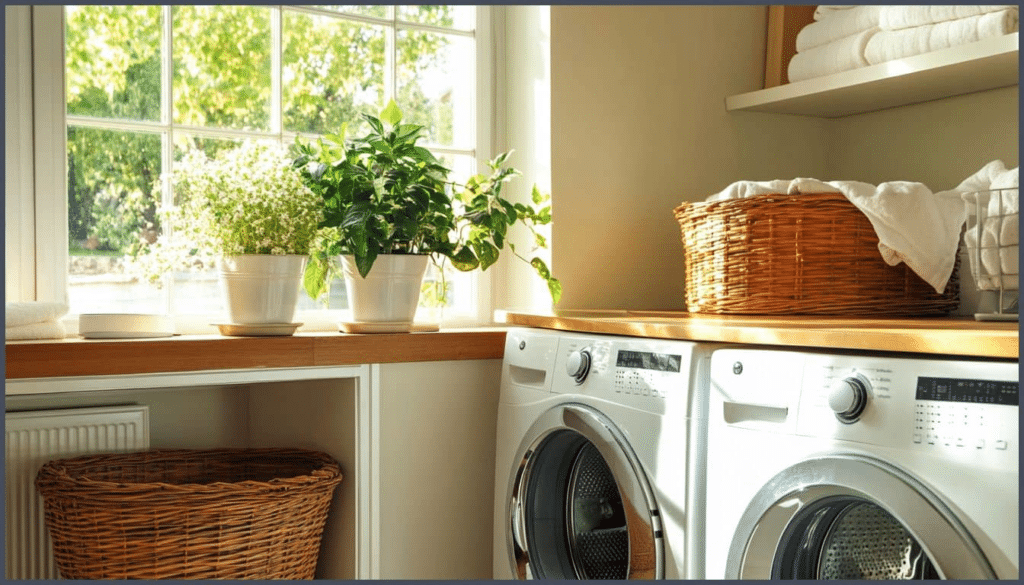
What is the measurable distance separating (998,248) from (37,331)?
1706 mm

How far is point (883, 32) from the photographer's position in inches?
85.6

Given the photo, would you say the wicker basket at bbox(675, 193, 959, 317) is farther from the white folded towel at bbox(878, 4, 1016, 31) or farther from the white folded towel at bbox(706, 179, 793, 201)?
the white folded towel at bbox(878, 4, 1016, 31)

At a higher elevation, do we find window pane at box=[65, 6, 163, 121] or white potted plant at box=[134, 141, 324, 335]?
window pane at box=[65, 6, 163, 121]

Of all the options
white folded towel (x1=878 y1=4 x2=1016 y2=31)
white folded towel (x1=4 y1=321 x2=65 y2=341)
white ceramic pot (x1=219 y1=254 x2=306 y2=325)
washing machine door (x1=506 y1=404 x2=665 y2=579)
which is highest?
white folded towel (x1=878 y1=4 x2=1016 y2=31)

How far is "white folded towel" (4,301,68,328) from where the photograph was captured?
1.75m

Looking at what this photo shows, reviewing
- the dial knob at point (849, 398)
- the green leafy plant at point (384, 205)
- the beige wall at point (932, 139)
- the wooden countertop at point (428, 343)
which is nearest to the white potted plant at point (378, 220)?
the green leafy plant at point (384, 205)

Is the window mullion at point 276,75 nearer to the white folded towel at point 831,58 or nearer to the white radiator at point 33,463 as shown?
the white radiator at point 33,463

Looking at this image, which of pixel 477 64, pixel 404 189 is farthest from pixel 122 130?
pixel 477 64

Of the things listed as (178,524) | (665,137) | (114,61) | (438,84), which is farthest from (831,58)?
(178,524)

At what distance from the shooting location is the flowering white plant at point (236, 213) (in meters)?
1.90

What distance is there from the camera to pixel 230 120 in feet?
7.48

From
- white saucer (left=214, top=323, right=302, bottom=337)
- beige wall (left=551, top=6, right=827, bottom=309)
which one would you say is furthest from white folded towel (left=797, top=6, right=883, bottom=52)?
white saucer (left=214, top=323, right=302, bottom=337)

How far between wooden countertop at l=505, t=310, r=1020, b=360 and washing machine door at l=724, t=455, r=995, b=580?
16 centimetres

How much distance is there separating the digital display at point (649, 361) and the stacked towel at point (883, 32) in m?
0.98
